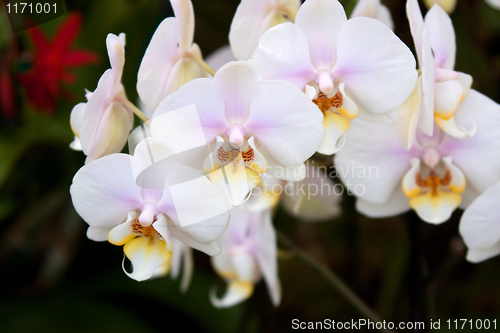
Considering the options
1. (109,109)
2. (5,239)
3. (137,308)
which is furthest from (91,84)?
(109,109)

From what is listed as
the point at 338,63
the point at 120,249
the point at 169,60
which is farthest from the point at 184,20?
the point at 120,249

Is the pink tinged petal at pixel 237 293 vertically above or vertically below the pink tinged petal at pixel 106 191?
below

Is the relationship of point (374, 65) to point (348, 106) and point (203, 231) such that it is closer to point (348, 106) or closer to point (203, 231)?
point (348, 106)

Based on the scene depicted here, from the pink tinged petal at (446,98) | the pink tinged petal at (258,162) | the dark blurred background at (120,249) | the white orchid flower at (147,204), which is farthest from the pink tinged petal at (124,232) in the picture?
the dark blurred background at (120,249)

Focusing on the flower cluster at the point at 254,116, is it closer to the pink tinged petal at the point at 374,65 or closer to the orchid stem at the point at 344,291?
the pink tinged petal at the point at 374,65

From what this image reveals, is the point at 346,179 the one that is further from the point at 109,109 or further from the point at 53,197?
the point at 53,197

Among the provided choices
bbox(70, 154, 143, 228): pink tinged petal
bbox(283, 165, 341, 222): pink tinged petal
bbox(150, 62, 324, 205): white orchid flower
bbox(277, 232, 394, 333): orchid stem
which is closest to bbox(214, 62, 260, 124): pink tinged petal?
bbox(150, 62, 324, 205): white orchid flower
